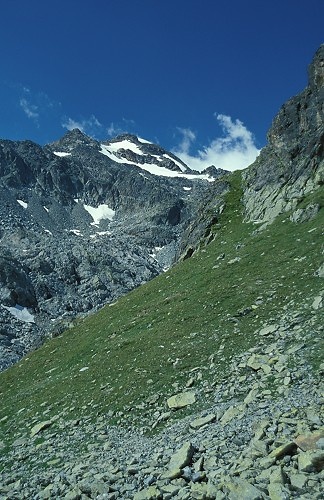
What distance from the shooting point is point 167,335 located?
27.3m

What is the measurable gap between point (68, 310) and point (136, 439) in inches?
3973

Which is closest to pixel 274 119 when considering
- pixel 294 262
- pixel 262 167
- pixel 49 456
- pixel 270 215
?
pixel 262 167

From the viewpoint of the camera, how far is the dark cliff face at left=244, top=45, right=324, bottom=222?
50188 millimetres

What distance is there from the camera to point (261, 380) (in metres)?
16.8

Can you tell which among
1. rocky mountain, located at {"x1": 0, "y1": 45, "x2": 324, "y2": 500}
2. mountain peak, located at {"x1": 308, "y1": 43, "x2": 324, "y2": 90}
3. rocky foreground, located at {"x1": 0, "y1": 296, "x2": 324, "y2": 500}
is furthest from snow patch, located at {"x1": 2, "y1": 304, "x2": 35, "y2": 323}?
rocky foreground, located at {"x1": 0, "y1": 296, "x2": 324, "y2": 500}

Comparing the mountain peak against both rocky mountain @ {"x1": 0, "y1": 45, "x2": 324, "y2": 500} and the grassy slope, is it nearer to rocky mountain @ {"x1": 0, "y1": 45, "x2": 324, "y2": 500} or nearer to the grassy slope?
rocky mountain @ {"x1": 0, "y1": 45, "x2": 324, "y2": 500}

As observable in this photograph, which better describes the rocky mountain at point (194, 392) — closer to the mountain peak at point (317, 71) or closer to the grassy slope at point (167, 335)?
the grassy slope at point (167, 335)

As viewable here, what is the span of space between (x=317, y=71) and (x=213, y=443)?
6142 centimetres

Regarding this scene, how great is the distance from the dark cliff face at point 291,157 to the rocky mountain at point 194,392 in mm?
6871

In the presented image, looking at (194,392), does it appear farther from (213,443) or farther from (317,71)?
(317,71)

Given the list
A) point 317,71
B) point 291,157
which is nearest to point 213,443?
point 291,157

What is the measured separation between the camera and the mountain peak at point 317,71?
59759 millimetres

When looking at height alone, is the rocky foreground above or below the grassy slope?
below

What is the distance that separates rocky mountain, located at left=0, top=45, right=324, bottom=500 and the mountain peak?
25693 mm
